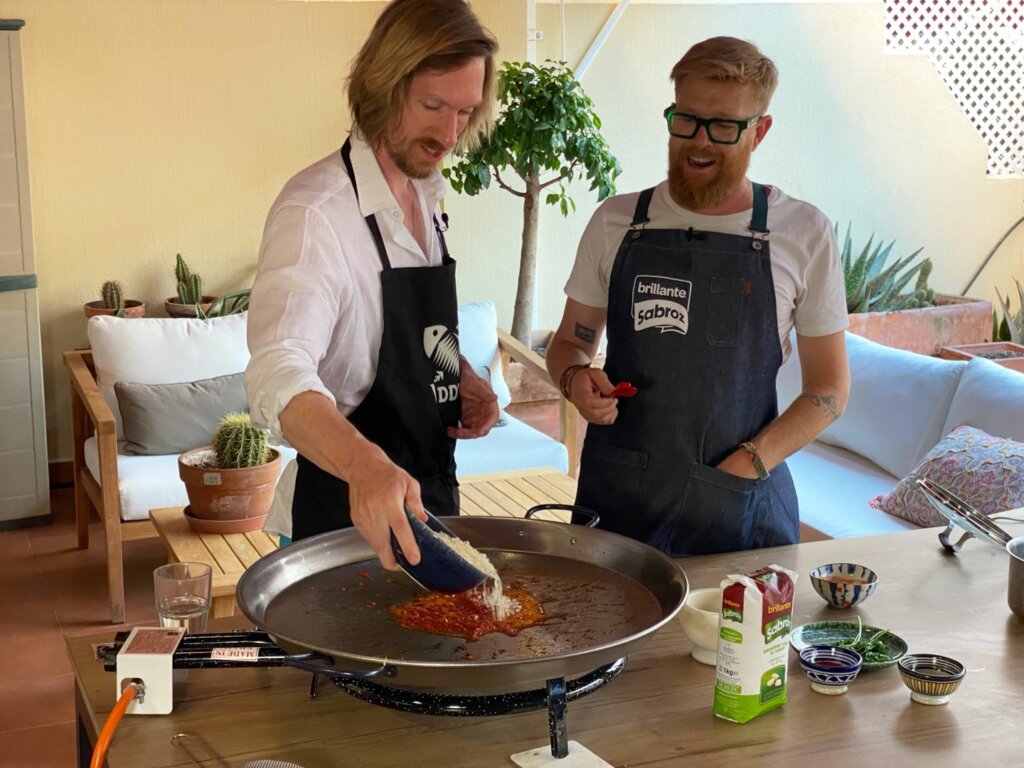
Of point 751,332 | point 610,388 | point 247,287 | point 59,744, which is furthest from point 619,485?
point 247,287

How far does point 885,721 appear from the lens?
1613 millimetres

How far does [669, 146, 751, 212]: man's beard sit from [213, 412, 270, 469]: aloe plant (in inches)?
86.0

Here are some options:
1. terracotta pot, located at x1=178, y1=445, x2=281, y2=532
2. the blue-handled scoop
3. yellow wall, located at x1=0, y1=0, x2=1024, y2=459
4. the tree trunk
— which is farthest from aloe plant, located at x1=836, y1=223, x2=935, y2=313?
the blue-handled scoop

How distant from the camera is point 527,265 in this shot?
5883 millimetres

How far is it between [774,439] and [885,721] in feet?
2.82

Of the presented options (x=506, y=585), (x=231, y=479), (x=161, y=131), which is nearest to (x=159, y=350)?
(x=231, y=479)

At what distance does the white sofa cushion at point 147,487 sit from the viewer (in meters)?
4.41

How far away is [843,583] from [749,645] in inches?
17.9

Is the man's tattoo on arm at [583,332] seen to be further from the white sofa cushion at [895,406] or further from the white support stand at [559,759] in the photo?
the white sofa cushion at [895,406]

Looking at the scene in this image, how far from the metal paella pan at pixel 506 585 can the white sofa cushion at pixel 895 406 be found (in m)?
2.75

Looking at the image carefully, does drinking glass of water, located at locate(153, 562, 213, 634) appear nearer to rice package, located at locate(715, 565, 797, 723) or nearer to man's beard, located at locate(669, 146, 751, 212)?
rice package, located at locate(715, 565, 797, 723)

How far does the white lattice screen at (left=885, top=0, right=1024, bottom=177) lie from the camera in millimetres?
7344

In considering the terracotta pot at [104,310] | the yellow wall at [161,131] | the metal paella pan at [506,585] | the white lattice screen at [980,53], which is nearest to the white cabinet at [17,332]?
the terracotta pot at [104,310]

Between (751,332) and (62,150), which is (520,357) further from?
(751,332)
